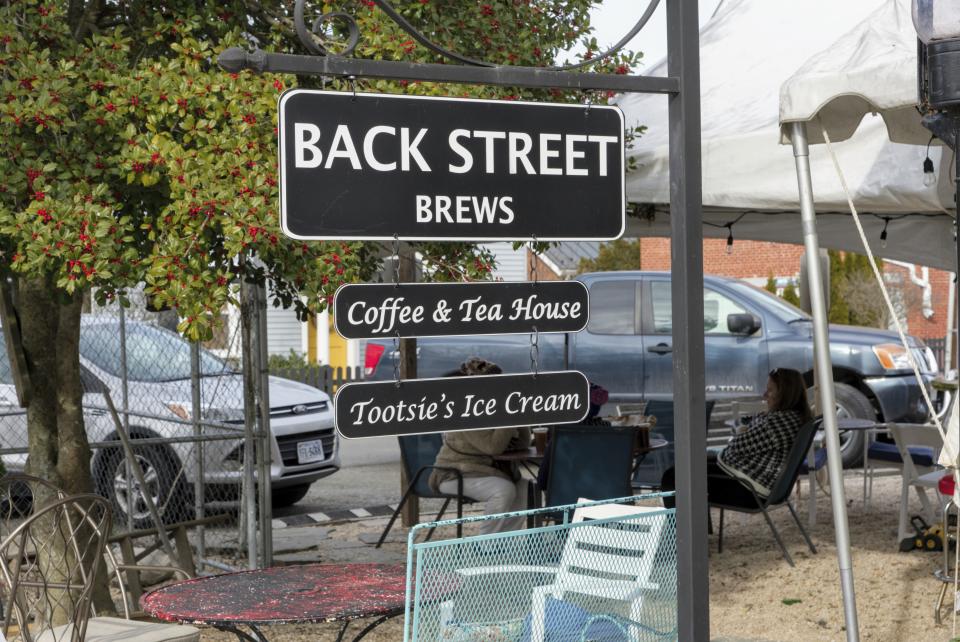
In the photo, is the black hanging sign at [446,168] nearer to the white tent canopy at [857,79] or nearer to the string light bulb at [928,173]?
the white tent canopy at [857,79]

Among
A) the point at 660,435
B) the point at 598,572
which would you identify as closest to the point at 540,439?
the point at 660,435

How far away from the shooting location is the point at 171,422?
8.12m

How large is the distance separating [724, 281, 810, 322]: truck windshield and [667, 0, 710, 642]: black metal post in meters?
9.01

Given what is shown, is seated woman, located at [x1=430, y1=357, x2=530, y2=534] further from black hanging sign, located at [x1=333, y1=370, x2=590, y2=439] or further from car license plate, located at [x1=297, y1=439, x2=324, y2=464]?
black hanging sign, located at [x1=333, y1=370, x2=590, y2=439]

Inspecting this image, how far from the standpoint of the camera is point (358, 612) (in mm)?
3781

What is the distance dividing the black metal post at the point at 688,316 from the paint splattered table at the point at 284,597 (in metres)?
1.05

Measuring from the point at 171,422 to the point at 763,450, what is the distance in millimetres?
3822

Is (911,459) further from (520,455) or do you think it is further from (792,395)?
(520,455)

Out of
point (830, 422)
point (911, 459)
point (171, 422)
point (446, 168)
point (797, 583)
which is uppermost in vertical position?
point (446, 168)

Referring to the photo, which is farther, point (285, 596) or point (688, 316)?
point (285, 596)

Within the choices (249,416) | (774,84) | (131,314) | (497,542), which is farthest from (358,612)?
(131,314)

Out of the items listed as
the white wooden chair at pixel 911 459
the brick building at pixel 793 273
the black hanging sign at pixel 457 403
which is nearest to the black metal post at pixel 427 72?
the black hanging sign at pixel 457 403

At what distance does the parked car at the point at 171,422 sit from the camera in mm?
8430

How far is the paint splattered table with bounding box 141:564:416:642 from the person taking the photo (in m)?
3.79
